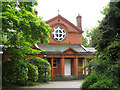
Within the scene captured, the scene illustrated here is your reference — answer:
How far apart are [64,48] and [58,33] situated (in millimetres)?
2735

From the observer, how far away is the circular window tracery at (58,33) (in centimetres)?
2605

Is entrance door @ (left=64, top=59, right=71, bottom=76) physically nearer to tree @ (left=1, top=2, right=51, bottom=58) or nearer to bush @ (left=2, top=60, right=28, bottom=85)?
bush @ (left=2, top=60, right=28, bottom=85)

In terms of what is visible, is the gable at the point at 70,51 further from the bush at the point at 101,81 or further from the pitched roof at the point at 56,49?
the bush at the point at 101,81

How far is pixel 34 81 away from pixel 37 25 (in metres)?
7.98

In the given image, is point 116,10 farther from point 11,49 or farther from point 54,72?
point 54,72

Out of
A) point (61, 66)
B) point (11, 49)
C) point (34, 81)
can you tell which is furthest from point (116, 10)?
point (61, 66)

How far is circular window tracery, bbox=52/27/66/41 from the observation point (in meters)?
26.0

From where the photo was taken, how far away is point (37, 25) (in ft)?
34.1

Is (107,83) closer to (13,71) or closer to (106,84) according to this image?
(106,84)

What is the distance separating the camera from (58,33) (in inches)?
1030

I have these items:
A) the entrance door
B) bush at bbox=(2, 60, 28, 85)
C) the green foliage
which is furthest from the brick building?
bush at bbox=(2, 60, 28, 85)

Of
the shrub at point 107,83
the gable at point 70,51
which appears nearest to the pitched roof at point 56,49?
the gable at point 70,51

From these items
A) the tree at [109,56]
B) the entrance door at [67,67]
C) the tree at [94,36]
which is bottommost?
the entrance door at [67,67]

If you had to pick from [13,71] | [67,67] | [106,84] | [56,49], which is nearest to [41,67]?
[13,71]
